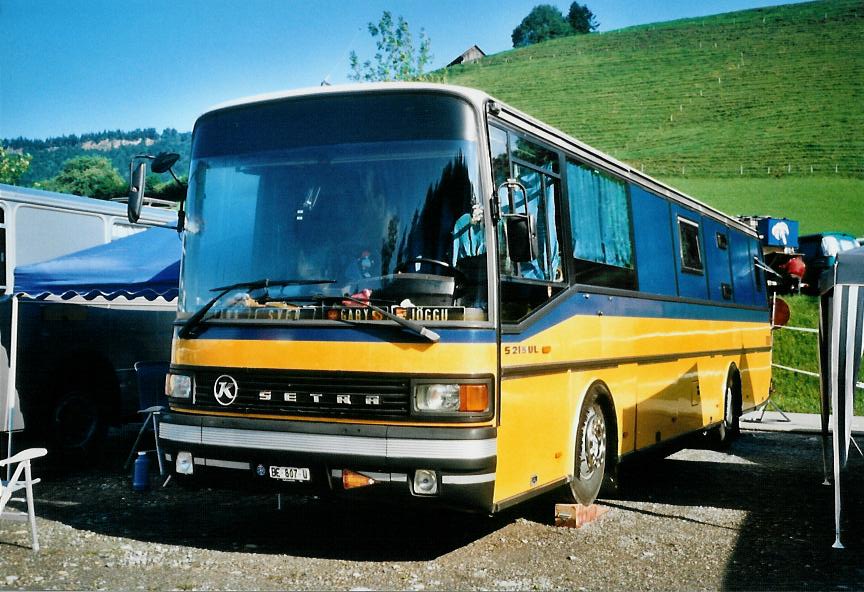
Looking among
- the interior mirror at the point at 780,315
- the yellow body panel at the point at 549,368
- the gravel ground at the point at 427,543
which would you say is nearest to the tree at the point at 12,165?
the interior mirror at the point at 780,315

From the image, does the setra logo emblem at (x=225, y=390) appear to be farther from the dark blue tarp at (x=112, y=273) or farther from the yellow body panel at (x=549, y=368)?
the dark blue tarp at (x=112, y=273)

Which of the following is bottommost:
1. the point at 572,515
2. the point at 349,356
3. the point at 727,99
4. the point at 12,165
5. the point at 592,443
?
the point at 572,515

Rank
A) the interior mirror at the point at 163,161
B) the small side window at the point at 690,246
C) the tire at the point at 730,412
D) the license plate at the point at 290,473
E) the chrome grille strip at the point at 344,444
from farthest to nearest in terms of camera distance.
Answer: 1. the tire at the point at 730,412
2. the small side window at the point at 690,246
3. the interior mirror at the point at 163,161
4. the license plate at the point at 290,473
5. the chrome grille strip at the point at 344,444

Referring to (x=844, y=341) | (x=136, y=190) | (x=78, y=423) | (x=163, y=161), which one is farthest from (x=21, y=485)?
(x=844, y=341)

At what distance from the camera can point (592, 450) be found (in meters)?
7.95

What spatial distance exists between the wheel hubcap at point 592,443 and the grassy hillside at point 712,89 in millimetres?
51380

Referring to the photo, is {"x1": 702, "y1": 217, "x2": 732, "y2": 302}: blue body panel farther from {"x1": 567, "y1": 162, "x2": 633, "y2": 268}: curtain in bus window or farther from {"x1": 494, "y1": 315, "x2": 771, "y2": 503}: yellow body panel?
{"x1": 567, "y1": 162, "x2": 633, "y2": 268}: curtain in bus window

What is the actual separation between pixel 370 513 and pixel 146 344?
183 inches

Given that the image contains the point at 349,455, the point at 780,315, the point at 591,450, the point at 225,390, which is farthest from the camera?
the point at 780,315

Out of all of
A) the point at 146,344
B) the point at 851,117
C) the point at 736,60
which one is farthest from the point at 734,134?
the point at 146,344

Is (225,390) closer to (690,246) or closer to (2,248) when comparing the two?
(2,248)

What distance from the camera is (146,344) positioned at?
38.9ft

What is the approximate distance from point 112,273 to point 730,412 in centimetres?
782

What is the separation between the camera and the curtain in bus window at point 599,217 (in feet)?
26.1
